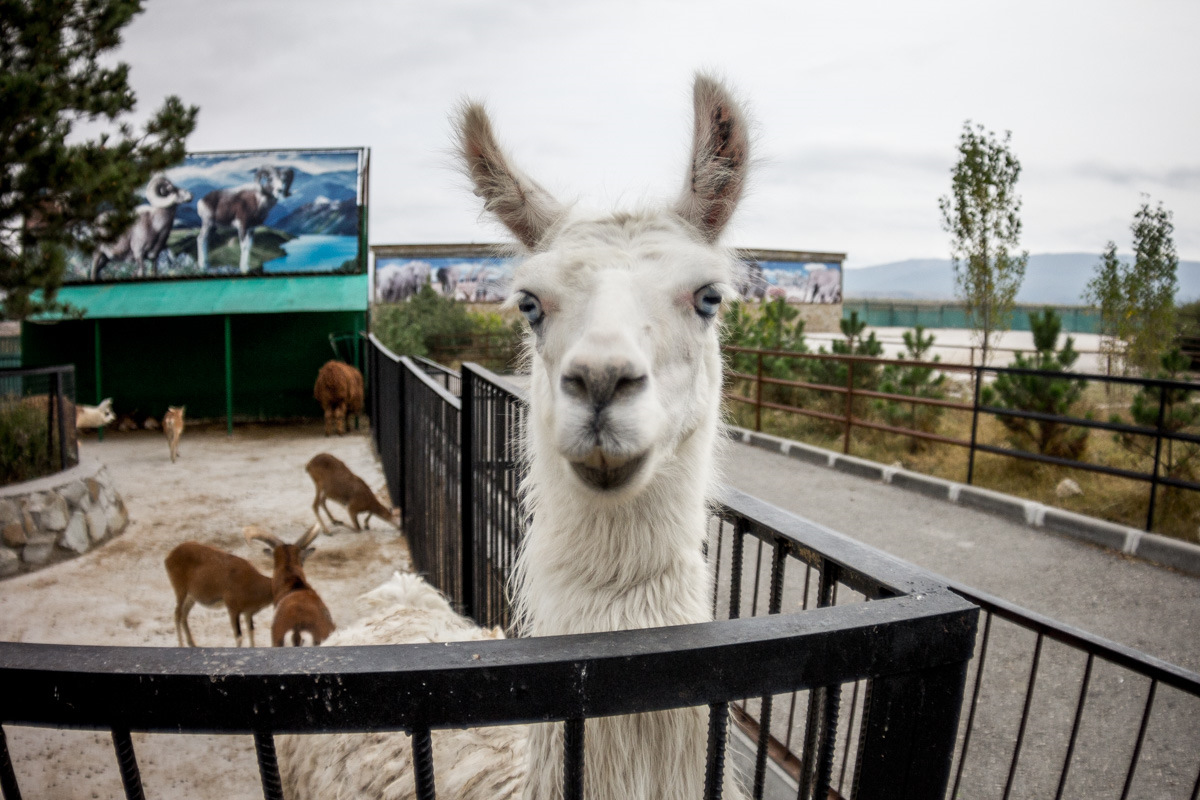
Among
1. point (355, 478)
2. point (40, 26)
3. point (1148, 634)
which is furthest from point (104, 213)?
point (1148, 634)

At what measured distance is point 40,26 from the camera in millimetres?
6020

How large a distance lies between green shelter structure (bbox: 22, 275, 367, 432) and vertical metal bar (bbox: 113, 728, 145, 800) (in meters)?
13.8

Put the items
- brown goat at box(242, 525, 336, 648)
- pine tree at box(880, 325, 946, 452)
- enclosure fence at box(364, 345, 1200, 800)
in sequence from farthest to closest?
pine tree at box(880, 325, 946, 452), brown goat at box(242, 525, 336, 648), enclosure fence at box(364, 345, 1200, 800)

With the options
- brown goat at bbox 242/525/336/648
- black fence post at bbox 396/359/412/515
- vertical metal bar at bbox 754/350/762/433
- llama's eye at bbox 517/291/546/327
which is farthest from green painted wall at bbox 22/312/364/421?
llama's eye at bbox 517/291/546/327

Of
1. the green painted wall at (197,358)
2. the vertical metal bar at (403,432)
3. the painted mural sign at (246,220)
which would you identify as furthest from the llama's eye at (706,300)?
the green painted wall at (197,358)

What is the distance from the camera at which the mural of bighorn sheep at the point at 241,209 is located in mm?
15070

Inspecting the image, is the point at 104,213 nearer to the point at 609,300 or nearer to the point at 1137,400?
the point at 609,300

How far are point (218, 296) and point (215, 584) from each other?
11.1 meters

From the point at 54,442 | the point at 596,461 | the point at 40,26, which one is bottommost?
the point at 54,442

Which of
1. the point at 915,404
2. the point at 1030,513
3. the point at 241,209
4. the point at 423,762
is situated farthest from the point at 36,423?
the point at 915,404

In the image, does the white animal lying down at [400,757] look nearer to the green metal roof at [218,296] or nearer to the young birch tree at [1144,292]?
the green metal roof at [218,296]

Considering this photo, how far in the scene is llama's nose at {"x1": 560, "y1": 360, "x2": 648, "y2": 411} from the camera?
1.27m

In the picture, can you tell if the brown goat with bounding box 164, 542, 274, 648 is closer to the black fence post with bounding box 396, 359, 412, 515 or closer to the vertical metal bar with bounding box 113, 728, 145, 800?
the black fence post with bounding box 396, 359, 412, 515

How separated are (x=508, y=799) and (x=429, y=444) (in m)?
3.39
